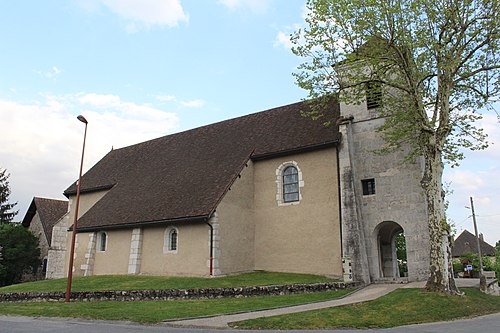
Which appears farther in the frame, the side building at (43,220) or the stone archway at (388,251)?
the side building at (43,220)

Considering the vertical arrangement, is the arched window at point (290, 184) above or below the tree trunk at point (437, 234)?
above

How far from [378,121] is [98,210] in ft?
58.4

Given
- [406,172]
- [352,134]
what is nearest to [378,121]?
[352,134]

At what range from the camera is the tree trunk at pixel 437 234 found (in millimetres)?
14086

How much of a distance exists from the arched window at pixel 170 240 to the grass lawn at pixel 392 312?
37.8 ft

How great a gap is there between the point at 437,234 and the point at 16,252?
32.2m

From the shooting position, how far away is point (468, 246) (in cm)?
5312

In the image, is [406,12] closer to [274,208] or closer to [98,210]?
[274,208]

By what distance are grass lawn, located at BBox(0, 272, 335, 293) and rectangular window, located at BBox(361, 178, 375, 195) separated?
476cm

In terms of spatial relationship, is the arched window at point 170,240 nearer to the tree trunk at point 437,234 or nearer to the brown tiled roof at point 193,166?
the brown tiled roof at point 193,166

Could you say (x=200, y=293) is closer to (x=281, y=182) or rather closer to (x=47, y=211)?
(x=281, y=182)

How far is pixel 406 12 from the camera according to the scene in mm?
15047

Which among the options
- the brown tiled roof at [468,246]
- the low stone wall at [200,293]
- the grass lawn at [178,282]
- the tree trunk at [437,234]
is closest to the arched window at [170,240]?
the grass lawn at [178,282]

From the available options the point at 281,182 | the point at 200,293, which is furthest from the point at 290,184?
the point at 200,293
